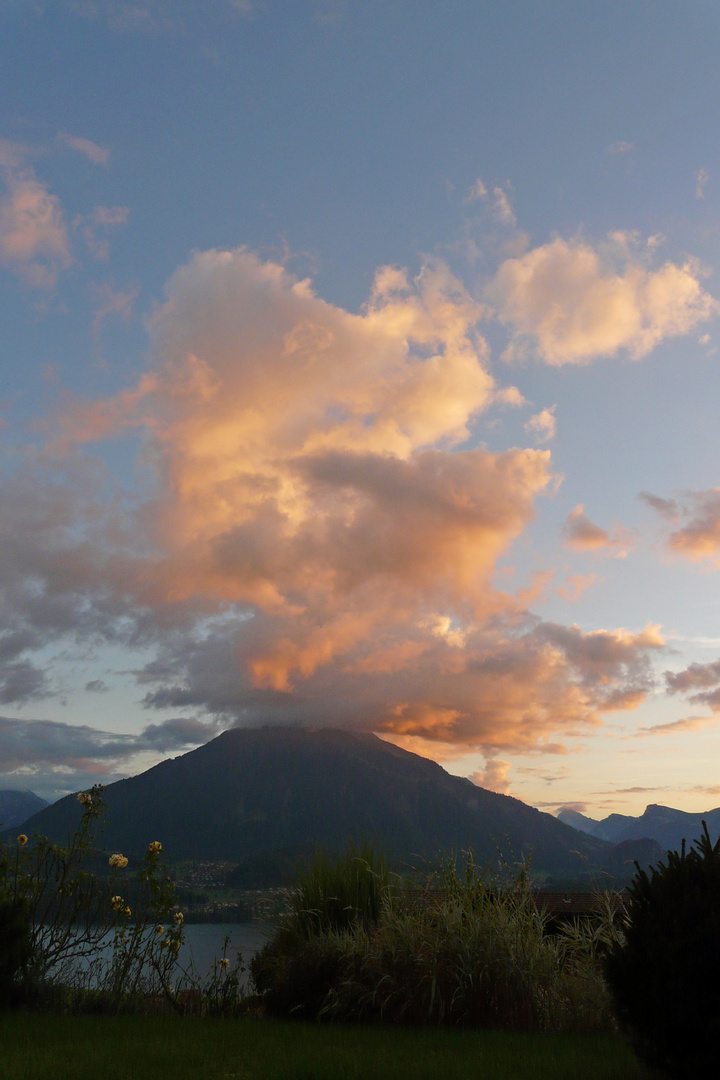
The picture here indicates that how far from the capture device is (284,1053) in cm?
621

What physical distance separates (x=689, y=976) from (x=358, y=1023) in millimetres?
4531

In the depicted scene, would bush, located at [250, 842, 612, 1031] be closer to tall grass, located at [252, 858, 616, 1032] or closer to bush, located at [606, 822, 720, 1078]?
tall grass, located at [252, 858, 616, 1032]

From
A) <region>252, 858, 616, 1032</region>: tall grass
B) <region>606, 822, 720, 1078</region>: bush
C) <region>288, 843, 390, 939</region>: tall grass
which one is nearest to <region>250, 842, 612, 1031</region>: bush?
<region>252, 858, 616, 1032</region>: tall grass

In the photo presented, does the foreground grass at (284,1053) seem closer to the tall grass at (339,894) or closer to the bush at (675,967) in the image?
the bush at (675,967)

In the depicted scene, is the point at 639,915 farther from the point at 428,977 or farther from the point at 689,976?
the point at 428,977

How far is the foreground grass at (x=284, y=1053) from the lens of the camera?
18.2ft

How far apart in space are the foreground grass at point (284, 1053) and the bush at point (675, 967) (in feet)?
2.29

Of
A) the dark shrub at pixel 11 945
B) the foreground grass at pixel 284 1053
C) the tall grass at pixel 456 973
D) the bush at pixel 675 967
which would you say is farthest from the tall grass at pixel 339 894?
the bush at pixel 675 967

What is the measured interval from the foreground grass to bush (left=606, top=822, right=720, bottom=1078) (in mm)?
698

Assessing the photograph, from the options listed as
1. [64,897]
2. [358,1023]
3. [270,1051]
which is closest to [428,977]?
[358,1023]

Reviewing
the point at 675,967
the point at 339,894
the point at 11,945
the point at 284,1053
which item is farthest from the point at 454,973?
the point at 11,945

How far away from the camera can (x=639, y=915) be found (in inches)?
216

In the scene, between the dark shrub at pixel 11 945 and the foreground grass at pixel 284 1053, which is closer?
the foreground grass at pixel 284 1053

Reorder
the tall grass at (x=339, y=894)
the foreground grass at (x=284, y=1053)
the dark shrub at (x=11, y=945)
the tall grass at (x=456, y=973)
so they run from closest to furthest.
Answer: the foreground grass at (x=284, y=1053) < the tall grass at (x=456, y=973) < the dark shrub at (x=11, y=945) < the tall grass at (x=339, y=894)
